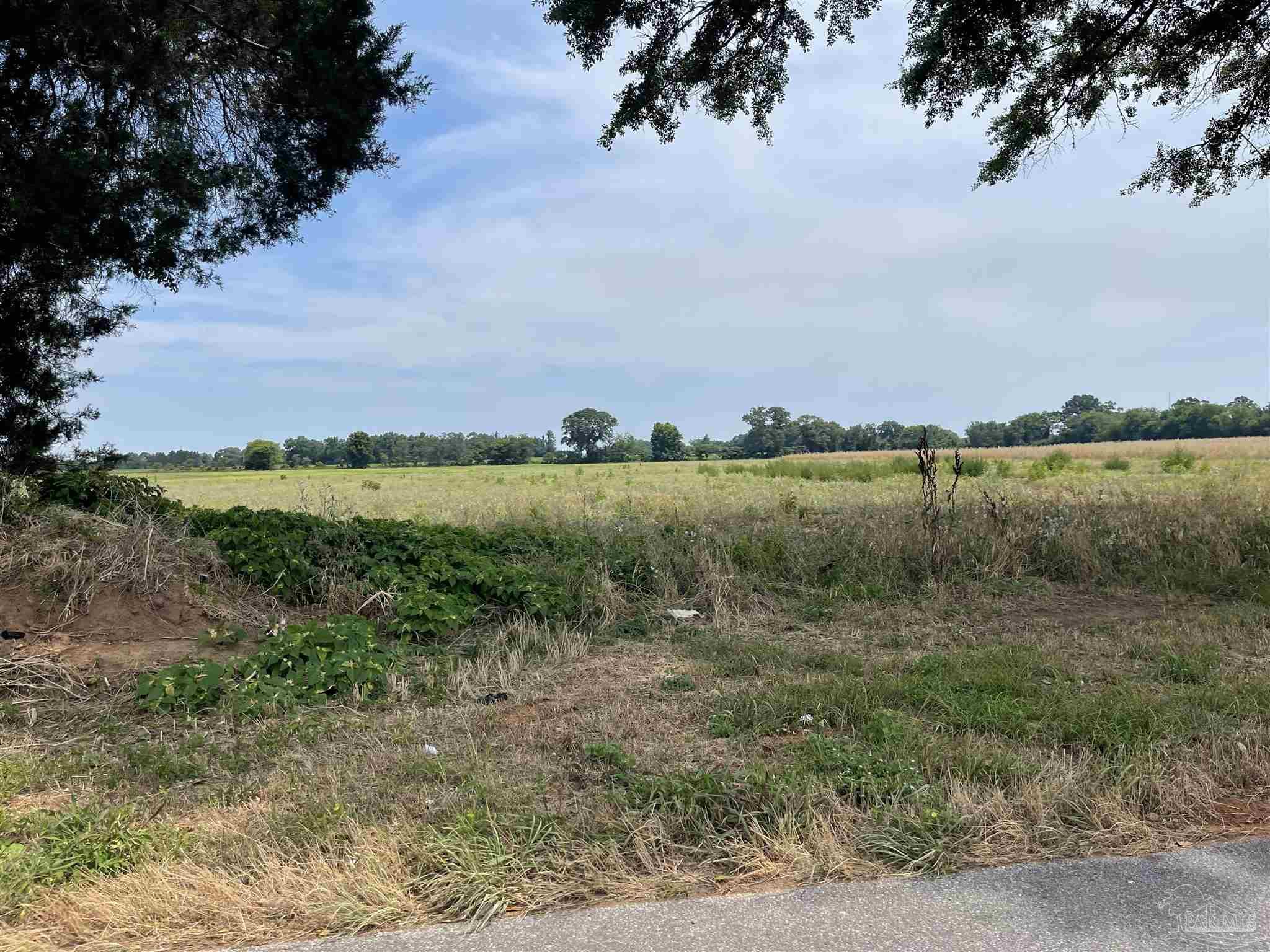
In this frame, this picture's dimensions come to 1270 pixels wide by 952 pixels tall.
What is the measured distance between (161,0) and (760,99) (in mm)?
7080

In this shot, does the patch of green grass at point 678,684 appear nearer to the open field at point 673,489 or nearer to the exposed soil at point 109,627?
the exposed soil at point 109,627

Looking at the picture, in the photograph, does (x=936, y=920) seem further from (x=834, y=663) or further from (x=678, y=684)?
(x=834, y=663)

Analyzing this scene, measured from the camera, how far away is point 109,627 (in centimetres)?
613

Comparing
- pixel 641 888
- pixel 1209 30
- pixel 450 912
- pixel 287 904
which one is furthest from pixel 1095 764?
pixel 1209 30

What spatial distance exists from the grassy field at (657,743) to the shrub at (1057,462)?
829 inches

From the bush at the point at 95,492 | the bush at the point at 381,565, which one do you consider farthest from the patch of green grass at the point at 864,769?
the bush at the point at 95,492

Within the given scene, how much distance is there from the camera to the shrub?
28.3 m

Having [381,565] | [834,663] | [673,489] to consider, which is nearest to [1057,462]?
[673,489]

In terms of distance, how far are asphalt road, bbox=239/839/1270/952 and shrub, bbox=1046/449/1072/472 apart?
27.4 metres

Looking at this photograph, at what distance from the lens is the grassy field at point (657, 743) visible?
299cm

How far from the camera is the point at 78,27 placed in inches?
276

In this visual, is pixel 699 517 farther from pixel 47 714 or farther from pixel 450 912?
pixel 450 912

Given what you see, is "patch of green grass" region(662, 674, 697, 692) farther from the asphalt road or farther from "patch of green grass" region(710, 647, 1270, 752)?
the asphalt road

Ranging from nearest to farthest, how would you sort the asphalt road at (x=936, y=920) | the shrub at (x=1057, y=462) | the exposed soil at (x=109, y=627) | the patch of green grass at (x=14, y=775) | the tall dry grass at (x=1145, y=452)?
the asphalt road at (x=936, y=920) < the patch of green grass at (x=14, y=775) < the exposed soil at (x=109, y=627) < the shrub at (x=1057, y=462) < the tall dry grass at (x=1145, y=452)
